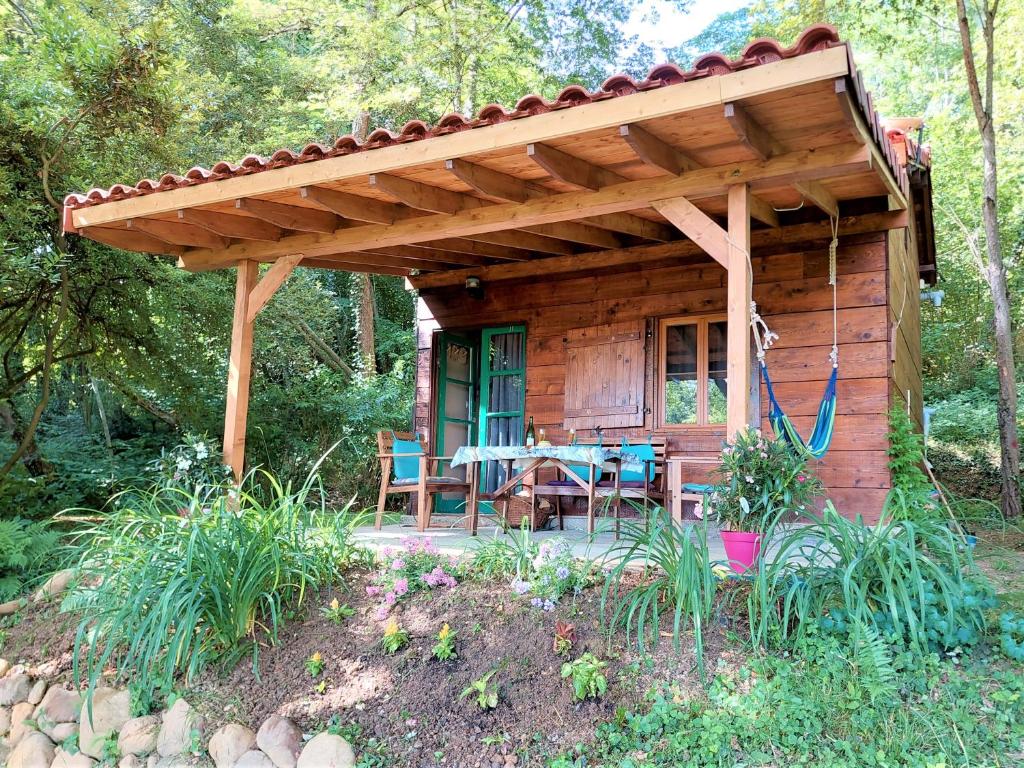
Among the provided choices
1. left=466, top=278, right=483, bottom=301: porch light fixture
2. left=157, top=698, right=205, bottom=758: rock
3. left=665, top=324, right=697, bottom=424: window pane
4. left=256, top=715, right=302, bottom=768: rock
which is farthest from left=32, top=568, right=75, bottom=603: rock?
left=665, top=324, right=697, bottom=424: window pane

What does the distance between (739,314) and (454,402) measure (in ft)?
12.6

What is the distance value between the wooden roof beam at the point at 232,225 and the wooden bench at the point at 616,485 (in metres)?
2.47

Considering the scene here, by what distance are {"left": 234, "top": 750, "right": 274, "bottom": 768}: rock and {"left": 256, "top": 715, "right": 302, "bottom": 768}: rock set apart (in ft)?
0.05

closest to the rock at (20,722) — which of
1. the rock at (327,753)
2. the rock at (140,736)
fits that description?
the rock at (140,736)

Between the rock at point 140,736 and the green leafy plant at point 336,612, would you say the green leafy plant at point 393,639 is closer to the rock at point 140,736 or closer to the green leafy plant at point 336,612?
the green leafy plant at point 336,612

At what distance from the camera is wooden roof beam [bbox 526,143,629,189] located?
3569mm

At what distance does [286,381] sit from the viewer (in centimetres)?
1015

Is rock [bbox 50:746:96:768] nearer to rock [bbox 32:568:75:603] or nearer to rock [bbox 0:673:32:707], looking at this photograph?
rock [bbox 0:673:32:707]

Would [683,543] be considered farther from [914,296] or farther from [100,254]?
[914,296]

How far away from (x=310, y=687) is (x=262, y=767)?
1.06ft

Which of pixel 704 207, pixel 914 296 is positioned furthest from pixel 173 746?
pixel 914 296

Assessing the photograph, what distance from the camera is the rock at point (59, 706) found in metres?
3.24

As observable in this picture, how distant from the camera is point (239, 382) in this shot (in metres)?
4.93

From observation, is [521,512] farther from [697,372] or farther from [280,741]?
[280,741]
